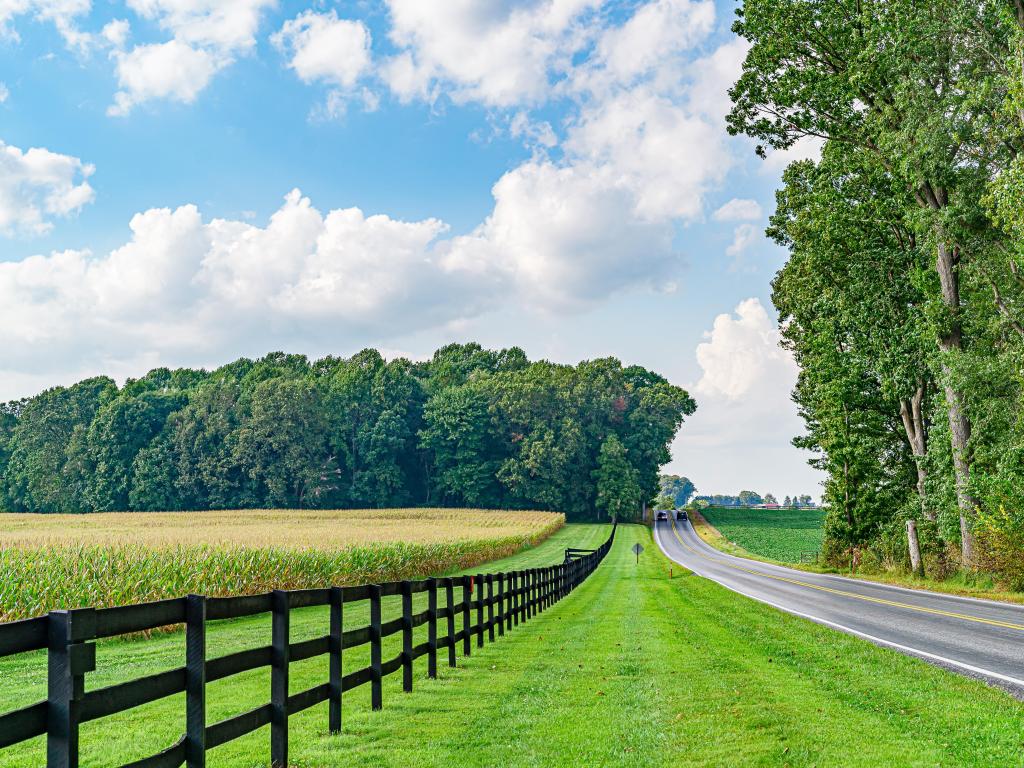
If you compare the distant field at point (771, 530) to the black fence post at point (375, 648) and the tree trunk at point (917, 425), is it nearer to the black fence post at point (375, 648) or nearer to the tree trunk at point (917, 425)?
the tree trunk at point (917, 425)

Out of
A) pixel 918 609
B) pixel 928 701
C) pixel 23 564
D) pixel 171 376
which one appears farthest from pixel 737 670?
pixel 171 376

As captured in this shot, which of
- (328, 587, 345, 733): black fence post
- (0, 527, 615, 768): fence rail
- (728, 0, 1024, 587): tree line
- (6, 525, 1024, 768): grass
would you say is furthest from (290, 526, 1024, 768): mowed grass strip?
(728, 0, 1024, 587): tree line

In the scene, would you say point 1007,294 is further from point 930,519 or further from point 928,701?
point 928,701

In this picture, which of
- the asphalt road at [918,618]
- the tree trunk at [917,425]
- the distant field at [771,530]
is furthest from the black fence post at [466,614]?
the distant field at [771,530]

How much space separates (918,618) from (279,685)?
55.6 ft

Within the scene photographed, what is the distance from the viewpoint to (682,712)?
28.0ft

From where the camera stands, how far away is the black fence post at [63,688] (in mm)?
3918

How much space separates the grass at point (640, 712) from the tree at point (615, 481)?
88.3 metres

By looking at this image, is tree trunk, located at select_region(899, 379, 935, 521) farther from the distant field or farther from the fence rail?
the fence rail

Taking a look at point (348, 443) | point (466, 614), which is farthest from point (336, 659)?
point (348, 443)

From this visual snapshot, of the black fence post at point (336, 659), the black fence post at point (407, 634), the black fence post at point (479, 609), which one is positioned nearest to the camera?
the black fence post at point (336, 659)

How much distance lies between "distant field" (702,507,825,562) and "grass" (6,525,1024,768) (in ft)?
164

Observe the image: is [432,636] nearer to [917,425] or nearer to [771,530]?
[917,425]

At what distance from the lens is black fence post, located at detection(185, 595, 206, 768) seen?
508cm
